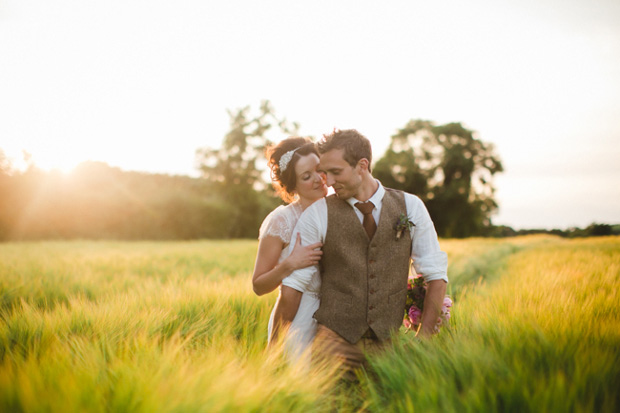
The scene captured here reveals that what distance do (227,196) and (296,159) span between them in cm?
2209

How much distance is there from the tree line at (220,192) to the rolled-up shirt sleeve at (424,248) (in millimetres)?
16461

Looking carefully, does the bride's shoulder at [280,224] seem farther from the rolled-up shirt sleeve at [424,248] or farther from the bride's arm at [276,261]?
the rolled-up shirt sleeve at [424,248]

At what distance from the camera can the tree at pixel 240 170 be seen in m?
23.0

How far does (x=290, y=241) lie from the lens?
2.63 meters

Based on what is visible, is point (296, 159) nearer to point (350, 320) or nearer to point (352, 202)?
point (352, 202)

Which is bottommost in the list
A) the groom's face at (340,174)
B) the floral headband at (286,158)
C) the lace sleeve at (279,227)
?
the lace sleeve at (279,227)

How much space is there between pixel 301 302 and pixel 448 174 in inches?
1180

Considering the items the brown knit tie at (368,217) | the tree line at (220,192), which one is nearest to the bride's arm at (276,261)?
the brown knit tie at (368,217)

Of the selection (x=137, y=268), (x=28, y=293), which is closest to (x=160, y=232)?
(x=137, y=268)

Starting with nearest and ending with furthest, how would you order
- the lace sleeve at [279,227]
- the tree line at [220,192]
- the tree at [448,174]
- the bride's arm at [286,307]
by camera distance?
the bride's arm at [286,307] → the lace sleeve at [279,227] → the tree line at [220,192] → the tree at [448,174]

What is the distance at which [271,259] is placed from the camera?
105 inches

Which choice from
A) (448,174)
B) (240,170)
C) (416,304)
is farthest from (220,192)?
(416,304)

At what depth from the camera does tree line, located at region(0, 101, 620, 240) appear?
14773 millimetres

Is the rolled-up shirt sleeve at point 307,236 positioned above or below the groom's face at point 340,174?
below
